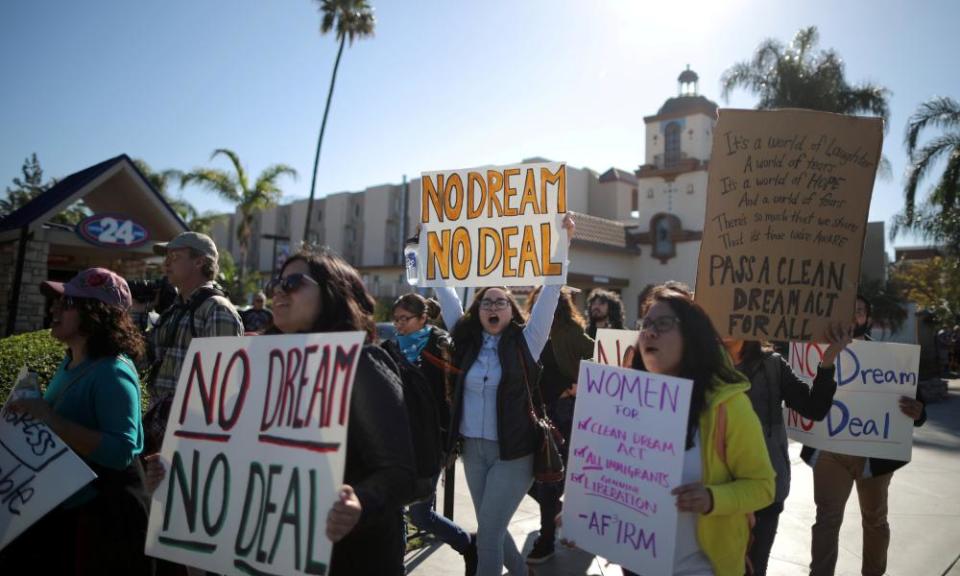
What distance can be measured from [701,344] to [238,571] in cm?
172

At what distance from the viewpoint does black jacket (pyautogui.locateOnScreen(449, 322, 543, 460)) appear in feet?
11.7

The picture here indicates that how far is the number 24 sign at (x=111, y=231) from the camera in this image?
13.0m

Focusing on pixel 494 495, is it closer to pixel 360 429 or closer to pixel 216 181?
pixel 360 429

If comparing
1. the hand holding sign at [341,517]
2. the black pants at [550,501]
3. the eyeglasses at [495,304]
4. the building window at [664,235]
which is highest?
the building window at [664,235]

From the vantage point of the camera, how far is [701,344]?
92.2 inches

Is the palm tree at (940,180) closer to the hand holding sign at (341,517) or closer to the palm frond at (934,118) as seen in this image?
the palm frond at (934,118)

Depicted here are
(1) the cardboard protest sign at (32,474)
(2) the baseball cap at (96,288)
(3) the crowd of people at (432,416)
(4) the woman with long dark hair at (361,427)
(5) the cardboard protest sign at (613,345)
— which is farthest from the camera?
(5) the cardboard protest sign at (613,345)

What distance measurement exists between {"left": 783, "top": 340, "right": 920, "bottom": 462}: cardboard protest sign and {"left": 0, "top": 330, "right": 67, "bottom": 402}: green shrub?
4.91 meters

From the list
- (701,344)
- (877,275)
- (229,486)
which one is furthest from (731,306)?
(877,275)

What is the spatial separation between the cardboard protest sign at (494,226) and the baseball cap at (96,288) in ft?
6.34

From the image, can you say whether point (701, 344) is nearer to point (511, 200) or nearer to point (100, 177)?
point (511, 200)

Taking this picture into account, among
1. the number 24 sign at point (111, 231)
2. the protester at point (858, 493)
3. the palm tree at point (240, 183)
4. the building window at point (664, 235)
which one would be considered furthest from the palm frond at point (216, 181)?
the protester at point (858, 493)

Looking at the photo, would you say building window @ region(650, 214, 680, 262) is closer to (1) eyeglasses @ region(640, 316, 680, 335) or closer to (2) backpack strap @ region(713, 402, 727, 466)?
(1) eyeglasses @ region(640, 316, 680, 335)

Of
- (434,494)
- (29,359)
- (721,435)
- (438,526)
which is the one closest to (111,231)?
(29,359)
